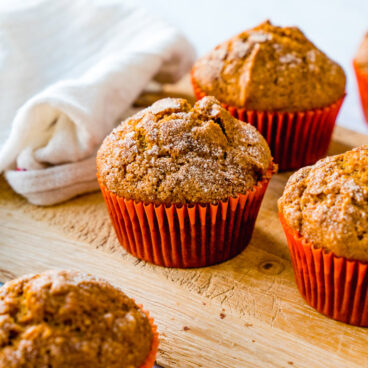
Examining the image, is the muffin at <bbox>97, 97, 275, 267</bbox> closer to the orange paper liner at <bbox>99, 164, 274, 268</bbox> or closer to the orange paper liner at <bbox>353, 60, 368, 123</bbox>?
the orange paper liner at <bbox>99, 164, 274, 268</bbox>

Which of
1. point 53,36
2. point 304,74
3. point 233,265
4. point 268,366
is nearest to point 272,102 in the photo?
point 304,74

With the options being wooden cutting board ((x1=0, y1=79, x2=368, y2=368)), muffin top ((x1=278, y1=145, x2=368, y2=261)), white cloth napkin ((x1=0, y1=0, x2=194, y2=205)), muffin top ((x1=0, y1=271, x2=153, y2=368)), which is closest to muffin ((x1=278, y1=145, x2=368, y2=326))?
muffin top ((x1=278, y1=145, x2=368, y2=261))

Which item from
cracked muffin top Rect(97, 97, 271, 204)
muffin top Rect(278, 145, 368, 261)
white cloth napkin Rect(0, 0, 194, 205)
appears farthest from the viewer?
white cloth napkin Rect(0, 0, 194, 205)

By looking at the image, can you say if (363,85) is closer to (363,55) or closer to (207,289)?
(363,55)

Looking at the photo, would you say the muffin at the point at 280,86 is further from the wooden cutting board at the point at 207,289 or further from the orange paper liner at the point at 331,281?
the orange paper liner at the point at 331,281

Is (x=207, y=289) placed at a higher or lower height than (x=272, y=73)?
lower

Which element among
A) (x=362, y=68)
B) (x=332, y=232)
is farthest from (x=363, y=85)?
(x=332, y=232)

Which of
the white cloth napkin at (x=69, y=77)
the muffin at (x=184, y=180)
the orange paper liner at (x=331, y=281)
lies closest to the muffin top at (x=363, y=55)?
the white cloth napkin at (x=69, y=77)

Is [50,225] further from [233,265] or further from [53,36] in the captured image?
[53,36]
